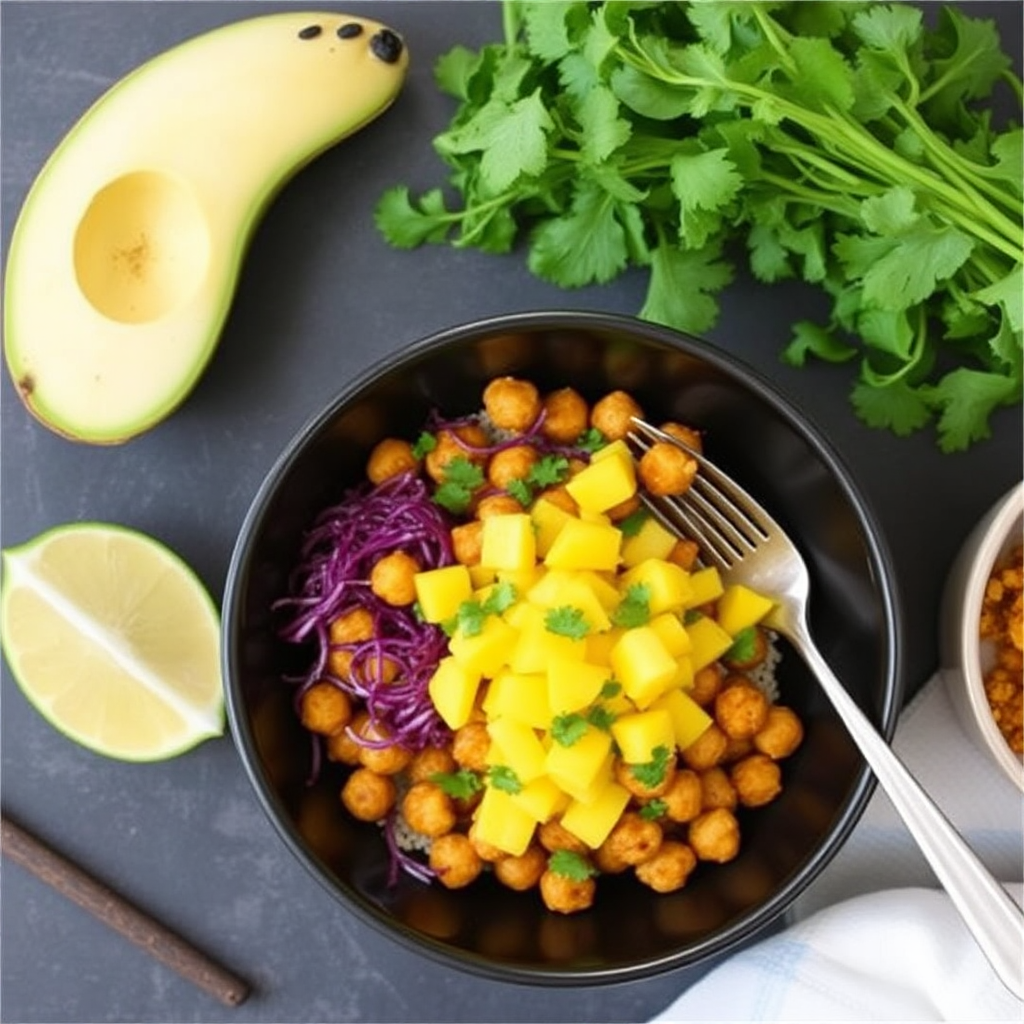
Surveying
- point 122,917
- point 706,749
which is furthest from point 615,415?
point 122,917

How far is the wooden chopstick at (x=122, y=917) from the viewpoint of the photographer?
5.80ft

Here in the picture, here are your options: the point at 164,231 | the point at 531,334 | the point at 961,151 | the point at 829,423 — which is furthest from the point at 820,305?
the point at 164,231

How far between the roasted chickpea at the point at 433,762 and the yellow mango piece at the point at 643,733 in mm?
215

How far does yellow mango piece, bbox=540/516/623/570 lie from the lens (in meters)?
1.53

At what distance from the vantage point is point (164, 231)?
175 cm

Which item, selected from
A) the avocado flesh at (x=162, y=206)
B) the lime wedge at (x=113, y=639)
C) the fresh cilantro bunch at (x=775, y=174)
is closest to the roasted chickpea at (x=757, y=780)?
the fresh cilantro bunch at (x=775, y=174)

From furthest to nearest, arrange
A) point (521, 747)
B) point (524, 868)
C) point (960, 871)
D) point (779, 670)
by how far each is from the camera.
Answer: point (779, 670)
point (524, 868)
point (521, 747)
point (960, 871)

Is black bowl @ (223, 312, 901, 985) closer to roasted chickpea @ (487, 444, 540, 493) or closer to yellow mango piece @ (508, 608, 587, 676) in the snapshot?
roasted chickpea @ (487, 444, 540, 493)

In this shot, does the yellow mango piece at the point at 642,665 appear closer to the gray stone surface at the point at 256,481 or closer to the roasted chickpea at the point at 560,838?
the roasted chickpea at the point at 560,838

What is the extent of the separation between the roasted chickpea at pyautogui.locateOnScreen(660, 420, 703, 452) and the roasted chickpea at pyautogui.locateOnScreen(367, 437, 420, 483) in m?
0.29

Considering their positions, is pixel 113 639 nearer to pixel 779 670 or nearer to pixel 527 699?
pixel 527 699

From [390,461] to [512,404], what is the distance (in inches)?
6.3

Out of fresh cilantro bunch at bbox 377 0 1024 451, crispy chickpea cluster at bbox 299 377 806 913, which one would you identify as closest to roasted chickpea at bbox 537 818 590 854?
crispy chickpea cluster at bbox 299 377 806 913

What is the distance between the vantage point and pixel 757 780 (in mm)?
1646
